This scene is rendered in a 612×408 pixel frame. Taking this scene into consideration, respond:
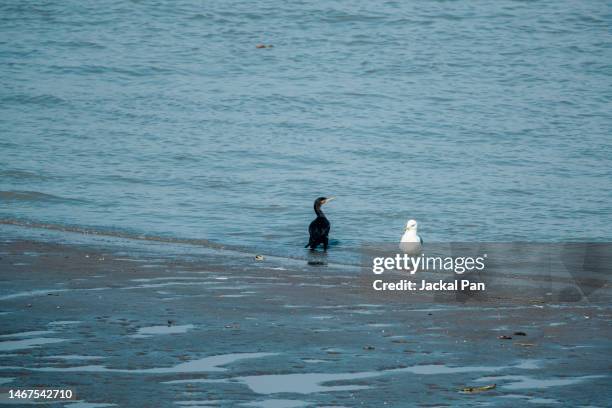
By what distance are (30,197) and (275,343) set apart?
9977 mm

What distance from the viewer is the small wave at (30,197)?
56.0ft

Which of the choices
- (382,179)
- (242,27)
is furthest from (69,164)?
(242,27)

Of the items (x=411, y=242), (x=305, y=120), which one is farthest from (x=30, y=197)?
(x=305, y=120)

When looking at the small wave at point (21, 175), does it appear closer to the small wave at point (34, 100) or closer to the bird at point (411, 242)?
the small wave at point (34, 100)

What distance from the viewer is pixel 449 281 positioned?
458 inches

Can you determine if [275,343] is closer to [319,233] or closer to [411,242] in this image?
[411,242]

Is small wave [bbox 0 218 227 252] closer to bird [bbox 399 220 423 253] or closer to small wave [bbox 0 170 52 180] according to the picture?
bird [bbox 399 220 423 253]

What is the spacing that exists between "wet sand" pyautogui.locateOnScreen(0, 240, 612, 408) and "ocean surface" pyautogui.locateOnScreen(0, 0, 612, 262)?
357 centimetres

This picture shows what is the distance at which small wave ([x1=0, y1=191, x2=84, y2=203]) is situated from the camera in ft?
56.0

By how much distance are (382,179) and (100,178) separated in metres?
5.25

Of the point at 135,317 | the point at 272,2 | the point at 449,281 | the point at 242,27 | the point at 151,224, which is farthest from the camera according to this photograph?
the point at 272,2

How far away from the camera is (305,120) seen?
2477 centimetres

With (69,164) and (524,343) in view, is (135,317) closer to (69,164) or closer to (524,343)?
(524,343)

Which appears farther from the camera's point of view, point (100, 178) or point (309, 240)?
point (100, 178)
